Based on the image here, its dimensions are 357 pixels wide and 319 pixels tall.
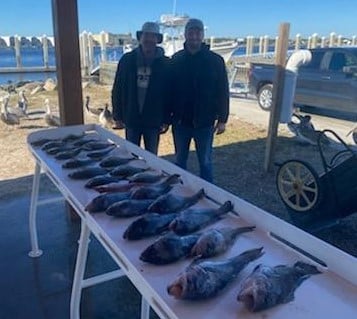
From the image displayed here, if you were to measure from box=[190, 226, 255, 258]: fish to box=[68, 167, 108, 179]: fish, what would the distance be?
83 centimetres

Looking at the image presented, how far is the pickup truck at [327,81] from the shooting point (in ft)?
26.9

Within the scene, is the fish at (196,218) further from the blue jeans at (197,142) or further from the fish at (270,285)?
the blue jeans at (197,142)

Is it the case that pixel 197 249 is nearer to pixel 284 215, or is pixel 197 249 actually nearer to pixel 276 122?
pixel 284 215

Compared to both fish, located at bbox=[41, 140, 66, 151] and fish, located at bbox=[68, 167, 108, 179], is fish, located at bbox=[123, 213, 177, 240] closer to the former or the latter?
fish, located at bbox=[68, 167, 108, 179]

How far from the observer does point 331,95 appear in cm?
855

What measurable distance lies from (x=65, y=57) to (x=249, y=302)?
100 inches

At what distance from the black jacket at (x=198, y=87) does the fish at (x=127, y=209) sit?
172cm

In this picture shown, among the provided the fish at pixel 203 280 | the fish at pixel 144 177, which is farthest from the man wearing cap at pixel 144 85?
the fish at pixel 203 280

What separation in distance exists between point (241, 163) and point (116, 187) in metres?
3.67

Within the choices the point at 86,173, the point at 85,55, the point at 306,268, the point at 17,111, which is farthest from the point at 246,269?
the point at 85,55

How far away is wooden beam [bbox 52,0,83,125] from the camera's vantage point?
302 centimetres

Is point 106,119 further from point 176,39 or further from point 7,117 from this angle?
point 176,39

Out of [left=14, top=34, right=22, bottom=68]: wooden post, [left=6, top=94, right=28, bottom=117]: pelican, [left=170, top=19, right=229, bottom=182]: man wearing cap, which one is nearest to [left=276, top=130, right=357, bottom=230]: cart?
[left=170, top=19, right=229, bottom=182]: man wearing cap

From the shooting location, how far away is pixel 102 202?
171 centimetres
